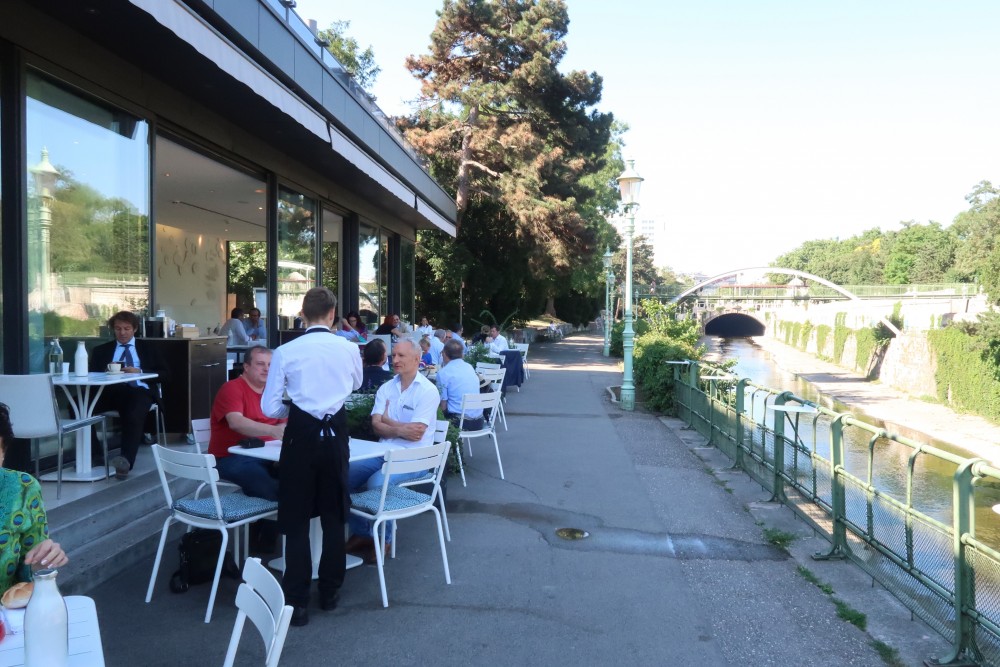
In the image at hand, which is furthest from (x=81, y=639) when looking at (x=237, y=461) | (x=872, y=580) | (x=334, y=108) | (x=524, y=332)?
(x=524, y=332)

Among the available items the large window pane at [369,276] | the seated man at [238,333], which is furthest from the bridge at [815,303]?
the seated man at [238,333]

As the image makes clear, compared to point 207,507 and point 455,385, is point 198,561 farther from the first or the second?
point 455,385

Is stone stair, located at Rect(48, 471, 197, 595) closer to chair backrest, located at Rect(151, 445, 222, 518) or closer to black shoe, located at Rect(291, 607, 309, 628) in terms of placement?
chair backrest, located at Rect(151, 445, 222, 518)

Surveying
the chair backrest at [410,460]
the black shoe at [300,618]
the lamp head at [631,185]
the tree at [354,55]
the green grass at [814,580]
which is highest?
the tree at [354,55]

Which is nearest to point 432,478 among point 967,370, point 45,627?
point 45,627

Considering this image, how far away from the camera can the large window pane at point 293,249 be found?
11586 millimetres

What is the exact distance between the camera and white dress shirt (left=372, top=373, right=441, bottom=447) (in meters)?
5.01

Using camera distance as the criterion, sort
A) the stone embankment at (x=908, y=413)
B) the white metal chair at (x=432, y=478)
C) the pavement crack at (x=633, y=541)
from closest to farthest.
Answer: the white metal chair at (x=432, y=478), the pavement crack at (x=633, y=541), the stone embankment at (x=908, y=413)

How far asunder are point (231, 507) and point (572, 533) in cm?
258

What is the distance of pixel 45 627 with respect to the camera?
5.09 ft

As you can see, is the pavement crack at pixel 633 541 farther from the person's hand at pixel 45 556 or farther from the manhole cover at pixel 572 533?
the person's hand at pixel 45 556

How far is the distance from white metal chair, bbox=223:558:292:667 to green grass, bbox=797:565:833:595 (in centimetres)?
364

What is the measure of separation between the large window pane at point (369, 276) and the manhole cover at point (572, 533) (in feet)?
35.5

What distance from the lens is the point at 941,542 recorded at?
3814 mm
